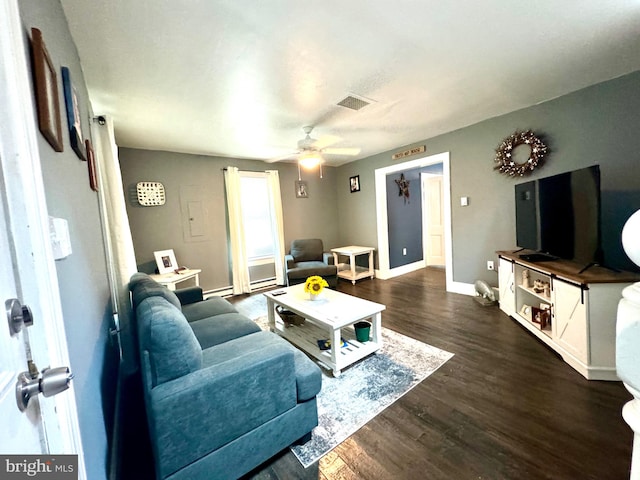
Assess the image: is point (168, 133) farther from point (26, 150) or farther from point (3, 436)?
point (3, 436)

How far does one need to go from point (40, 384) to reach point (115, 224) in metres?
2.34

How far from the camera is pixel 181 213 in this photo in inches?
157

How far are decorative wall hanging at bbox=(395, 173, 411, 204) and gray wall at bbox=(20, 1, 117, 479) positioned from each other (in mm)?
4845

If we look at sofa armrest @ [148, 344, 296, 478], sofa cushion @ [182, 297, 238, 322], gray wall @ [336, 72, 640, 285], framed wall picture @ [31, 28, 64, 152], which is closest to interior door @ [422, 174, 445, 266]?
gray wall @ [336, 72, 640, 285]

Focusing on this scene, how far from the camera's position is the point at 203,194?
419 centimetres

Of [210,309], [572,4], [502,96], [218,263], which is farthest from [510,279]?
[218,263]

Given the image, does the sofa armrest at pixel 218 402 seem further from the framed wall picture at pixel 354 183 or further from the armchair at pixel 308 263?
the framed wall picture at pixel 354 183

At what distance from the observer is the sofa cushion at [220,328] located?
6.28 feet

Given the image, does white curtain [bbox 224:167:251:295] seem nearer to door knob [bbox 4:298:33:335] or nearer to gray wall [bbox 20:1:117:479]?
gray wall [bbox 20:1:117:479]

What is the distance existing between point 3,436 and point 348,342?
2.15 m

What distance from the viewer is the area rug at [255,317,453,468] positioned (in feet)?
4.87

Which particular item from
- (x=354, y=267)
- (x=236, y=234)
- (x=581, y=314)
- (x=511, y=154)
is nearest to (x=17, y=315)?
(x=581, y=314)

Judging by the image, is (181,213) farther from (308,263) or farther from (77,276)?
(77,276)

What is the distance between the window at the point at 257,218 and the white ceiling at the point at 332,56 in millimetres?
1712
